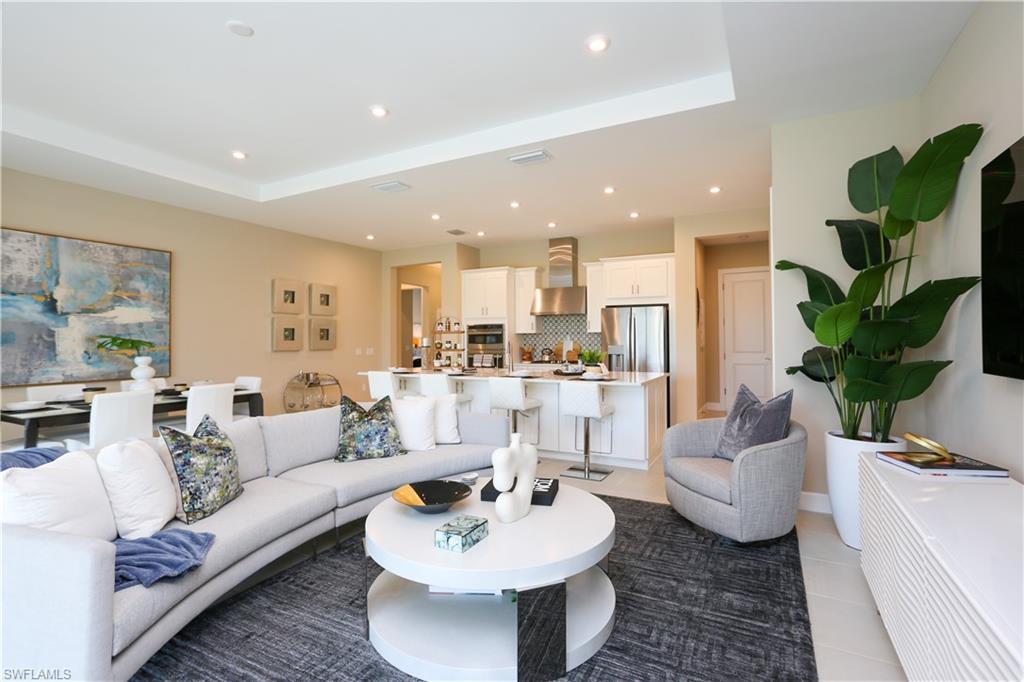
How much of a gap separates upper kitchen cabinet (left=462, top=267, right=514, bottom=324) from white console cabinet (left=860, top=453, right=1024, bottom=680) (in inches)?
236

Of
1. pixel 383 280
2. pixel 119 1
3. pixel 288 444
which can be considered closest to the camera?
pixel 119 1

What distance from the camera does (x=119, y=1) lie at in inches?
102

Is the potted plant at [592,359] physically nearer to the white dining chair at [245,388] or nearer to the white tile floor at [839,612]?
the white tile floor at [839,612]

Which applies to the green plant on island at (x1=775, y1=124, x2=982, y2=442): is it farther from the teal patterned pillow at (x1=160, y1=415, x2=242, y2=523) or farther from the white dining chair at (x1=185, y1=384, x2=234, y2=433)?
the white dining chair at (x1=185, y1=384, x2=234, y2=433)

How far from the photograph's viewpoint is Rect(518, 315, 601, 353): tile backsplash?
25.7 ft

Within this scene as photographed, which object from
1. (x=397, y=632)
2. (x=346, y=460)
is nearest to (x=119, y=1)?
(x=346, y=460)

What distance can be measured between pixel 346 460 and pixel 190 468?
1.13 metres

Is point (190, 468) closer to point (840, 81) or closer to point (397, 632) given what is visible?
point (397, 632)

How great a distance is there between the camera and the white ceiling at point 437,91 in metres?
2.68

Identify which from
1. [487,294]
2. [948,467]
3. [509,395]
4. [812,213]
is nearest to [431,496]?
[948,467]

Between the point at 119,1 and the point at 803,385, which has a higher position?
the point at 119,1

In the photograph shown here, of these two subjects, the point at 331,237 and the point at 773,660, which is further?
the point at 331,237

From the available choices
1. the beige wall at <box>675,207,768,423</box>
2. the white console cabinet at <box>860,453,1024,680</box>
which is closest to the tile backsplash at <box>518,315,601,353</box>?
the beige wall at <box>675,207,768,423</box>

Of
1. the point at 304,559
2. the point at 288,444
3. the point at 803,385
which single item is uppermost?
the point at 803,385
